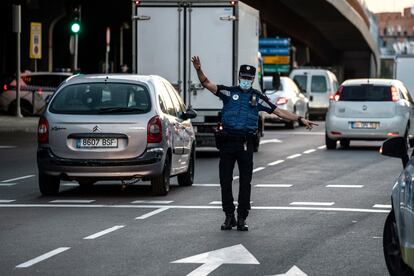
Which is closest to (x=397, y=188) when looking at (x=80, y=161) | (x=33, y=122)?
(x=80, y=161)

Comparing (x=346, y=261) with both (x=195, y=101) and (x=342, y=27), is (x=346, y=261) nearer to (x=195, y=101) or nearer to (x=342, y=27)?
(x=195, y=101)

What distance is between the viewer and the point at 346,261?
36.7ft

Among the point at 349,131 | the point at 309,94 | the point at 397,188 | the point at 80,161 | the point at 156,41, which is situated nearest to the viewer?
the point at 397,188

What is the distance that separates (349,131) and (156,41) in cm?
581

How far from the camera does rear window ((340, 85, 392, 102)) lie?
101ft

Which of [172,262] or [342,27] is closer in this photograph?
[172,262]

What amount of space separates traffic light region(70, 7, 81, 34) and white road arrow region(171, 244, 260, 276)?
28.5 m

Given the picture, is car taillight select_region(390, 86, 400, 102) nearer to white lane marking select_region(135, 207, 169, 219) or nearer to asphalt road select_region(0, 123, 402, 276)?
asphalt road select_region(0, 123, 402, 276)

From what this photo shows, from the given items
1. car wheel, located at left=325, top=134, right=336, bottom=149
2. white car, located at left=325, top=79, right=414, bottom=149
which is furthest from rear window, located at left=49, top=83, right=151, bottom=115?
car wheel, located at left=325, top=134, right=336, bottom=149

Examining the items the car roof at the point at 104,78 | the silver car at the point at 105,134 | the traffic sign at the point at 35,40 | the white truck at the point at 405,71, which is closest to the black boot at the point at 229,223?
the silver car at the point at 105,134

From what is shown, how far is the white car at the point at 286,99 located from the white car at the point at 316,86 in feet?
23.2

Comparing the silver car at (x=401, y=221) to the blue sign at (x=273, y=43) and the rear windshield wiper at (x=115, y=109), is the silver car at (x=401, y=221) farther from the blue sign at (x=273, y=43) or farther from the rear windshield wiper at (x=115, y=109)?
the blue sign at (x=273, y=43)

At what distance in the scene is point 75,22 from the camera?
132 feet

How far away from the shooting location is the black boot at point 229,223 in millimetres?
13750
